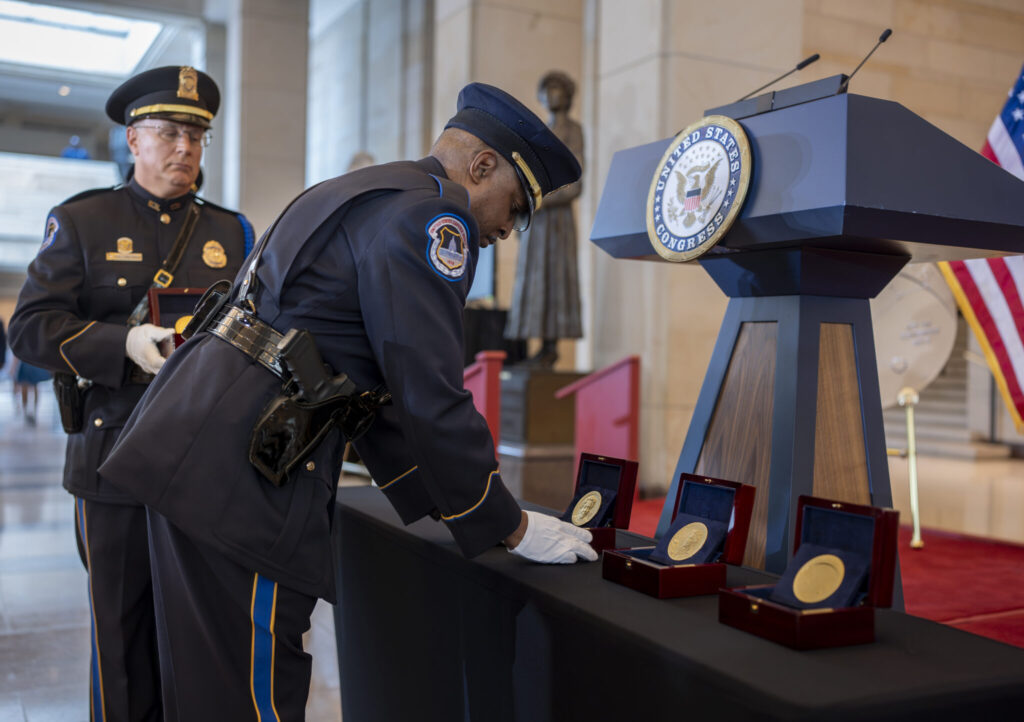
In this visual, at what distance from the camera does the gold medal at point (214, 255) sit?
2354mm

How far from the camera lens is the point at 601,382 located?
17.6 feet

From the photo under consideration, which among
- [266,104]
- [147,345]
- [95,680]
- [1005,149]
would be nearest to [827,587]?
[147,345]

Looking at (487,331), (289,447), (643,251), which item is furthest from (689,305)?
(289,447)

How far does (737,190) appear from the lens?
5.16 ft

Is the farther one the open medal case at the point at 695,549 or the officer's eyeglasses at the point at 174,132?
the officer's eyeglasses at the point at 174,132

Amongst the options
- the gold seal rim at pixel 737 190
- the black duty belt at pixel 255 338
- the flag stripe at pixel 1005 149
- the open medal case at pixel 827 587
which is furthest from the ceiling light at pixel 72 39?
the open medal case at pixel 827 587

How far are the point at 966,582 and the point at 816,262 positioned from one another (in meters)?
2.20

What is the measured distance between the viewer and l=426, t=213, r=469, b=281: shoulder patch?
1346 millimetres

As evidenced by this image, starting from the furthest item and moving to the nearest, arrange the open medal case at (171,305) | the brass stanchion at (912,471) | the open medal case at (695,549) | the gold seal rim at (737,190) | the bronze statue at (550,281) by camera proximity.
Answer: the bronze statue at (550,281) < the brass stanchion at (912,471) < the open medal case at (171,305) < the gold seal rim at (737,190) < the open medal case at (695,549)

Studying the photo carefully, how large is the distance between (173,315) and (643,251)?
1078mm

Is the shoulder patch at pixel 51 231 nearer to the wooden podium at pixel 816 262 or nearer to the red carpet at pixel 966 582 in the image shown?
the wooden podium at pixel 816 262

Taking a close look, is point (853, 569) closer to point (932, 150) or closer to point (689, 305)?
point (932, 150)

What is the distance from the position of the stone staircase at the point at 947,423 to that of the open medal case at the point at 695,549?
7934 mm

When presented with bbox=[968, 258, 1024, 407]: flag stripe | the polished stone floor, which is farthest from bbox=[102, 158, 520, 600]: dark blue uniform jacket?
bbox=[968, 258, 1024, 407]: flag stripe
